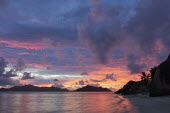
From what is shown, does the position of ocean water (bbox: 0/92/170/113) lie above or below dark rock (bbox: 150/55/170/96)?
below

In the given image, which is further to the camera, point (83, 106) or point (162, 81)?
point (162, 81)

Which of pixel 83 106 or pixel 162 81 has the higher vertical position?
pixel 162 81

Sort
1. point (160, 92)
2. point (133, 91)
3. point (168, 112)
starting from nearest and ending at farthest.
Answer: point (168, 112)
point (160, 92)
point (133, 91)

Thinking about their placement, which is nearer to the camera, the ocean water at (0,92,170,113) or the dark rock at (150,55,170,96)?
the ocean water at (0,92,170,113)

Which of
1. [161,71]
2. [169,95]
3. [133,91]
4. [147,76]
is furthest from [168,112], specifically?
[133,91]

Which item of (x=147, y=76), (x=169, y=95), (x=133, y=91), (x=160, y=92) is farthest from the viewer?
(x=133, y=91)

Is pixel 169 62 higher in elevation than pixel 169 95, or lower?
higher

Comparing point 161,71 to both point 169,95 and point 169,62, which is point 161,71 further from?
point 169,95

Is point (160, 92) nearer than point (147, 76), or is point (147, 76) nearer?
point (160, 92)

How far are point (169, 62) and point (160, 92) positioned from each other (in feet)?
31.3

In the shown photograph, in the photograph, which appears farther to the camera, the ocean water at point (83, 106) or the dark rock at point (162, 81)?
the dark rock at point (162, 81)

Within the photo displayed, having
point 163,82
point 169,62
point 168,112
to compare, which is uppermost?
point 169,62

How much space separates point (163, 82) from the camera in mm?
54594

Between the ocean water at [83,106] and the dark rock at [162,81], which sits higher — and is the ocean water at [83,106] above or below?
below
